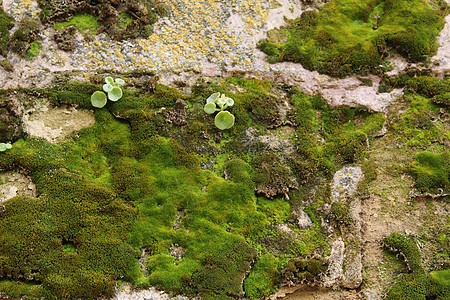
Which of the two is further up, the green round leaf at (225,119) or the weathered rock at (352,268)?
the green round leaf at (225,119)

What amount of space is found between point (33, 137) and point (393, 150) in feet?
32.8

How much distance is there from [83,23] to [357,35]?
388 inches

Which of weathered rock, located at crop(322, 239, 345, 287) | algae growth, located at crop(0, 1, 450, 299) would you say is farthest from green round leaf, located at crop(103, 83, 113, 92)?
weathered rock, located at crop(322, 239, 345, 287)

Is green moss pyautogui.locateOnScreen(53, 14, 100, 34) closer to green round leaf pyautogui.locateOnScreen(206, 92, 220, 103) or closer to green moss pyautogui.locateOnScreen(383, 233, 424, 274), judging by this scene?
green round leaf pyautogui.locateOnScreen(206, 92, 220, 103)

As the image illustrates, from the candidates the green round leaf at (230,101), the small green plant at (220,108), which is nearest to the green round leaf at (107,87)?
the small green plant at (220,108)

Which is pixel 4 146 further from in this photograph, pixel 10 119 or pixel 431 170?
pixel 431 170

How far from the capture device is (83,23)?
12555 millimetres

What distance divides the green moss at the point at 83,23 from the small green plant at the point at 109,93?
9.29 ft

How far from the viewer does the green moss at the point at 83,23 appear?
12.4 metres

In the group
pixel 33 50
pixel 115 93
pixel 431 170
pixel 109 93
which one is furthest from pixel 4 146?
pixel 431 170

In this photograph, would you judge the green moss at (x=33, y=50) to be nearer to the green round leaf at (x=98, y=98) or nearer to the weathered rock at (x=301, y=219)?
the green round leaf at (x=98, y=98)

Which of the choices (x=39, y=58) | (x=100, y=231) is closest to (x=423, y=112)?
(x=100, y=231)

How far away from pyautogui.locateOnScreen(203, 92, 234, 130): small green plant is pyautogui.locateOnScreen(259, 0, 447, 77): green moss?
2.96m

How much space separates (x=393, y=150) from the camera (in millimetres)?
10648
